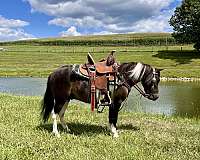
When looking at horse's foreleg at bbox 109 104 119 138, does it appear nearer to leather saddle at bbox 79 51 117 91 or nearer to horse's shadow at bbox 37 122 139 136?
horse's shadow at bbox 37 122 139 136

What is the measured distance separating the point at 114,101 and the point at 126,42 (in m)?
100

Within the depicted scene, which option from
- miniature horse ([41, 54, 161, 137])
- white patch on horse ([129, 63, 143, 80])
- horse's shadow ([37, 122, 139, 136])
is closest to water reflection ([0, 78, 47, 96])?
horse's shadow ([37, 122, 139, 136])

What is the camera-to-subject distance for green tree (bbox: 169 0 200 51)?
63.1 metres

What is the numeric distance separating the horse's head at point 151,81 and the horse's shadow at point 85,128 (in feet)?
4.61

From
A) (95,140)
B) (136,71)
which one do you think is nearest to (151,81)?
(136,71)

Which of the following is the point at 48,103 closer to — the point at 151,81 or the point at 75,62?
the point at 151,81

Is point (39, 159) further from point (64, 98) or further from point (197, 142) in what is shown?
point (197, 142)

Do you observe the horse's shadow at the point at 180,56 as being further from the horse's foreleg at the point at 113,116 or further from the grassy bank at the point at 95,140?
the horse's foreleg at the point at 113,116

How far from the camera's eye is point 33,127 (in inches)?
458

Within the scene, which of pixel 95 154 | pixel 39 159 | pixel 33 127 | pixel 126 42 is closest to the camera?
pixel 39 159

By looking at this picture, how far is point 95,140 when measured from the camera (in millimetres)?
9836

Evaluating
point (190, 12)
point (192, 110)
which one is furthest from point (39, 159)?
point (190, 12)

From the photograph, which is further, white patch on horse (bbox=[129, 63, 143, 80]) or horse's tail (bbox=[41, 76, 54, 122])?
horse's tail (bbox=[41, 76, 54, 122])

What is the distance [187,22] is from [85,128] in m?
56.9
